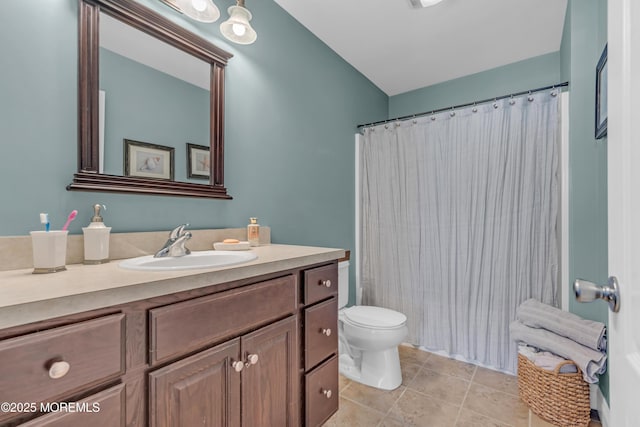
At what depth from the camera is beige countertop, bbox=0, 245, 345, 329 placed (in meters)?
0.56

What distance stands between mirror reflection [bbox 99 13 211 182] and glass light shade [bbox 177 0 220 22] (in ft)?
0.57

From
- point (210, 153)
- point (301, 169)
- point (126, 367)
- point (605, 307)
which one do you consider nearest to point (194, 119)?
point (210, 153)

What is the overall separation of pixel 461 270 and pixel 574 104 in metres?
1.28

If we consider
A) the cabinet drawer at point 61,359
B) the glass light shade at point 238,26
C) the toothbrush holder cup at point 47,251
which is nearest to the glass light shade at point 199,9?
the glass light shade at point 238,26

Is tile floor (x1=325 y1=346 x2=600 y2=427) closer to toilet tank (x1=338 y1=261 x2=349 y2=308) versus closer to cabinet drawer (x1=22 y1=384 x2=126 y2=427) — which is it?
toilet tank (x1=338 y1=261 x2=349 y2=308)

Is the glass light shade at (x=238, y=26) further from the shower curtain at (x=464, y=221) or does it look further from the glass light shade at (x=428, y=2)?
the shower curtain at (x=464, y=221)

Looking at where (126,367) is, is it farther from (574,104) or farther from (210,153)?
(574,104)

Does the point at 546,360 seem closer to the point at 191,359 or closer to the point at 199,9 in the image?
the point at 191,359

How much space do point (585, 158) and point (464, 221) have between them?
0.78 metres

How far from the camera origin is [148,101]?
1265 mm

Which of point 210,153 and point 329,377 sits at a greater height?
point 210,153

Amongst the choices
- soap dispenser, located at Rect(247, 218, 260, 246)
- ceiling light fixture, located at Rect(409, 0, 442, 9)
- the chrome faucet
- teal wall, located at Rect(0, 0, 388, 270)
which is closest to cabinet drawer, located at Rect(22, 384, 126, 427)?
the chrome faucet

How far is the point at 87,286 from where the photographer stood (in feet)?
2.22

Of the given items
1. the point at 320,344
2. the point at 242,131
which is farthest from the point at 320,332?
the point at 242,131
